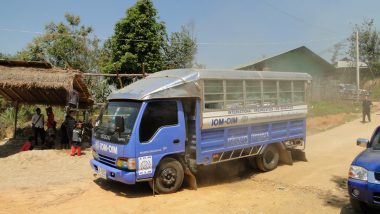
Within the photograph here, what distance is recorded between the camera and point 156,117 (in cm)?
818

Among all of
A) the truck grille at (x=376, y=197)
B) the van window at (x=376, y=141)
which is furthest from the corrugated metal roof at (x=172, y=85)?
the truck grille at (x=376, y=197)

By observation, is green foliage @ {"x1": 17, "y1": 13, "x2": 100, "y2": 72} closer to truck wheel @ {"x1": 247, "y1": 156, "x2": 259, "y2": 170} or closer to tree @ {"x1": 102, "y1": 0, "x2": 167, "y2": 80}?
tree @ {"x1": 102, "y1": 0, "x2": 167, "y2": 80}

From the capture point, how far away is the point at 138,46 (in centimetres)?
1905

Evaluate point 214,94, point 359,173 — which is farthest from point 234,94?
point 359,173

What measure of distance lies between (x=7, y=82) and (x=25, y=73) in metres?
0.64

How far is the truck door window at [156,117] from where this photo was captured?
798 cm

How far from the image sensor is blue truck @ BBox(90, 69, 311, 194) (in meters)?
7.97

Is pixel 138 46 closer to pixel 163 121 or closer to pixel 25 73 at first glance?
pixel 25 73

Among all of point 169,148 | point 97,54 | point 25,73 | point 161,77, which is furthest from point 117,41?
point 169,148

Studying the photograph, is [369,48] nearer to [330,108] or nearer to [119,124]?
[330,108]

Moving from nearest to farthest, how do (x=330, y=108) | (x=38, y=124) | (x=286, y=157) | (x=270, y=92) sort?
(x=270, y=92), (x=286, y=157), (x=38, y=124), (x=330, y=108)

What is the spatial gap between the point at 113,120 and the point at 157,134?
43.4 inches

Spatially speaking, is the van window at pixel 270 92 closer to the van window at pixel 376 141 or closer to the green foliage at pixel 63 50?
the van window at pixel 376 141

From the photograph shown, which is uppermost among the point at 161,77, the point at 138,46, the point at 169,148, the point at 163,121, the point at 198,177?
the point at 138,46
